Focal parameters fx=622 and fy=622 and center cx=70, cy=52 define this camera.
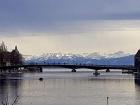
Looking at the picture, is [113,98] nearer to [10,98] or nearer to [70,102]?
[70,102]

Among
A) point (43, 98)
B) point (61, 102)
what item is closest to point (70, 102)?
point (61, 102)

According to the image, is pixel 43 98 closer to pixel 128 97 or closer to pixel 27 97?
pixel 27 97

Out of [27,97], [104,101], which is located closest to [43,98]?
[27,97]

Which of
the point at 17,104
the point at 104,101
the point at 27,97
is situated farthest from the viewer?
the point at 27,97

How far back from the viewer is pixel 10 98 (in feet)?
442

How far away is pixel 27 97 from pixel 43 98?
5440 millimetres

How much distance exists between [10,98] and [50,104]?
18.4 meters

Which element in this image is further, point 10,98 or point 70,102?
point 10,98

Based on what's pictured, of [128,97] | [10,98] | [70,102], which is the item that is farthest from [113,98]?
[10,98]

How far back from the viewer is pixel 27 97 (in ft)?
448

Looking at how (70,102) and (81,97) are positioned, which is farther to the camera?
(81,97)

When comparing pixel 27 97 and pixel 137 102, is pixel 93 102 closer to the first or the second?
pixel 137 102

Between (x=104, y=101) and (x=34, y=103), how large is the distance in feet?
50.8

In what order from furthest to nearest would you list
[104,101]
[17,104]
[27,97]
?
[27,97], [104,101], [17,104]
